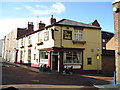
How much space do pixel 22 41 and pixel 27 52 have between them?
430cm

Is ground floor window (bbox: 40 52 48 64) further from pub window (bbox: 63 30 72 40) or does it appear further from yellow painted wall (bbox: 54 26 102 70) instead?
pub window (bbox: 63 30 72 40)

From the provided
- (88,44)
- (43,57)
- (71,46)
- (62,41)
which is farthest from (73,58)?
(43,57)

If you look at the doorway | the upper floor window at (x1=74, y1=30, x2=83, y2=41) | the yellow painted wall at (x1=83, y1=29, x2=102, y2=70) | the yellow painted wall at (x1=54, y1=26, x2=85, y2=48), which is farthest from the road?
the upper floor window at (x1=74, y1=30, x2=83, y2=41)

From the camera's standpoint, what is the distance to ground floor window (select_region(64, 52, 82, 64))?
21.2m

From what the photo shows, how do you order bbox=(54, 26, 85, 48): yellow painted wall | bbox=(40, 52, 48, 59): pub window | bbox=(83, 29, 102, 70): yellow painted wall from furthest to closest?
bbox=(40, 52, 48, 59): pub window → bbox=(83, 29, 102, 70): yellow painted wall → bbox=(54, 26, 85, 48): yellow painted wall

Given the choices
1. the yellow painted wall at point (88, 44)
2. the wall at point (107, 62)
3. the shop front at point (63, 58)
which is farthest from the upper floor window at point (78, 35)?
the wall at point (107, 62)

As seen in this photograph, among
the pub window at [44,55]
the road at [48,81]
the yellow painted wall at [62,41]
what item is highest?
the yellow painted wall at [62,41]

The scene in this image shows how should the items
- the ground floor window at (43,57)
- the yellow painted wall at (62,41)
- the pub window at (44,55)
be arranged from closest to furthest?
1. the yellow painted wall at (62,41)
2. the ground floor window at (43,57)
3. the pub window at (44,55)

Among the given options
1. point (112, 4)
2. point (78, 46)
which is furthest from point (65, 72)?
point (112, 4)

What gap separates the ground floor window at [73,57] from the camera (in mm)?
21227

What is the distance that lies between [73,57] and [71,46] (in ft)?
5.15

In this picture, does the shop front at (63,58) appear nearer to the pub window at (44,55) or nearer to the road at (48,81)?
the pub window at (44,55)

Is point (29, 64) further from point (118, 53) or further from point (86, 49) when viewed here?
point (118, 53)

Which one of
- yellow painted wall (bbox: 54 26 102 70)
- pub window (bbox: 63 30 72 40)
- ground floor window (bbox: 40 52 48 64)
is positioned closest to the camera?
yellow painted wall (bbox: 54 26 102 70)
